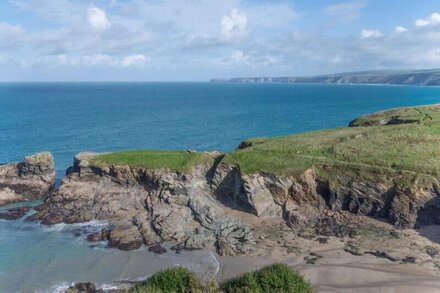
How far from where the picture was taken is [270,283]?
24984mm

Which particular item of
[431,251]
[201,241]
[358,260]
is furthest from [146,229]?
[431,251]

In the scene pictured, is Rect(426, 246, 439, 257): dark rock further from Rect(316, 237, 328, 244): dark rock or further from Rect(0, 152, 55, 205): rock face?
Rect(0, 152, 55, 205): rock face

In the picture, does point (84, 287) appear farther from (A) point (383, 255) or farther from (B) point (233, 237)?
→ (A) point (383, 255)

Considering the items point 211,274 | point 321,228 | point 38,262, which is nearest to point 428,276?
point 321,228

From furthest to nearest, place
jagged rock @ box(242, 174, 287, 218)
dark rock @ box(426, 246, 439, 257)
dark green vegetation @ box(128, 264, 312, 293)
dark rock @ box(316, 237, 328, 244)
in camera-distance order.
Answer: jagged rock @ box(242, 174, 287, 218)
dark rock @ box(316, 237, 328, 244)
dark rock @ box(426, 246, 439, 257)
dark green vegetation @ box(128, 264, 312, 293)

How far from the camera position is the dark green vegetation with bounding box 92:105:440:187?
45938 millimetres

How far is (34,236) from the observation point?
1789 inches

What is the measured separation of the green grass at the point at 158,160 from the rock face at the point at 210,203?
31.8 inches

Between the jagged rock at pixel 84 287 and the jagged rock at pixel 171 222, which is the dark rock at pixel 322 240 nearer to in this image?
the jagged rock at pixel 171 222

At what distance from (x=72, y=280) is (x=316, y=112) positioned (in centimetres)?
13270

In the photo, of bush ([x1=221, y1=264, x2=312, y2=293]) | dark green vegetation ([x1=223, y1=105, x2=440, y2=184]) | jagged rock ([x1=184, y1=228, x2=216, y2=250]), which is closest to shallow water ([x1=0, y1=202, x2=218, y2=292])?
jagged rock ([x1=184, y1=228, x2=216, y2=250])

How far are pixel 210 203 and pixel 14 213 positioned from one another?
2289 cm

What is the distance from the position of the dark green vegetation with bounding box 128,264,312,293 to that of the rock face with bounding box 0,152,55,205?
39.0 metres

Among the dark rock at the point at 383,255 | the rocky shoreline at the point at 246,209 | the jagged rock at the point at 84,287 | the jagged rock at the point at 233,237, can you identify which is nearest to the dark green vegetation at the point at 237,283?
the jagged rock at the point at 84,287
